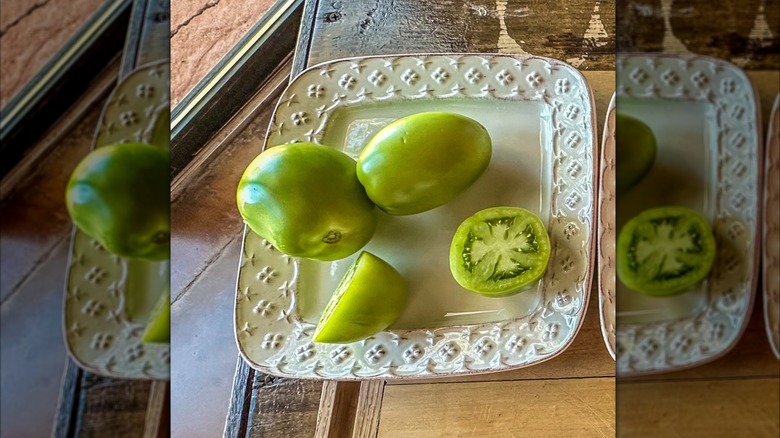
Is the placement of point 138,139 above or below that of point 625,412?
above

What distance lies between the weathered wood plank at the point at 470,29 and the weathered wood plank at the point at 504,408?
A: 1.27ft

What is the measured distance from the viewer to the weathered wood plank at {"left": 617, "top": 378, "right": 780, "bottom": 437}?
24.8 inches

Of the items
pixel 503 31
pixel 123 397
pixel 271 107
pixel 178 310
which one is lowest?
pixel 123 397

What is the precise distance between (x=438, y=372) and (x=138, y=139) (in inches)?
16.0

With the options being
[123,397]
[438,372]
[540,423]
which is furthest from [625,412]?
[123,397]

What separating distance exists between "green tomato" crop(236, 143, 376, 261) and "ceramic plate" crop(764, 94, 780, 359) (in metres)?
0.40

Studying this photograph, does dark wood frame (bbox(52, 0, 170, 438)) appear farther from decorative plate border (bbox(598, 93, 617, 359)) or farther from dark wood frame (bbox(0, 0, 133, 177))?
decorative plate border (bbox(598, 93, 617, 359))

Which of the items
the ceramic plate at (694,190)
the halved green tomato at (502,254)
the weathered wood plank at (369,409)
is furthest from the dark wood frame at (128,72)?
the ceramic plate at (694,190)

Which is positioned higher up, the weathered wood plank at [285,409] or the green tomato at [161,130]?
the green tomato at [161,130]

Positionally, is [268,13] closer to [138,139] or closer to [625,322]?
[138,139]

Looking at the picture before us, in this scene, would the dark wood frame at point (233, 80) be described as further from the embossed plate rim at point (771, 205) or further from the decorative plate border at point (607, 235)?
the embossed plate rim at point (771, 205)

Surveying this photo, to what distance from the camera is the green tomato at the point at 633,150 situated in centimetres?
62

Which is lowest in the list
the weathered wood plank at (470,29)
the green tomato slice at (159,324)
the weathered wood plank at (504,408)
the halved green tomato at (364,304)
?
the weathered wood plank at (504,408)

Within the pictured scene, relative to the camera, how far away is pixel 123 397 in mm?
480
